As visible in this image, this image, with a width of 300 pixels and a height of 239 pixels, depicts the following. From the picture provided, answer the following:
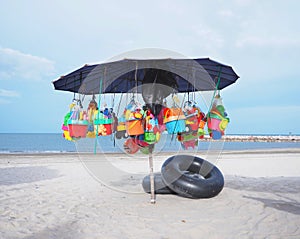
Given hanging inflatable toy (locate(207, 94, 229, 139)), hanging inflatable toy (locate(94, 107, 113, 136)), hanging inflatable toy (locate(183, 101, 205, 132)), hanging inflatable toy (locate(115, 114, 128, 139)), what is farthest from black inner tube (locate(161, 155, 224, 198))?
hanging inflatable toy (locate(94, 107, 113, 136))

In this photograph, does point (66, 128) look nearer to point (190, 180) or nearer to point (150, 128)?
point (150, 128)

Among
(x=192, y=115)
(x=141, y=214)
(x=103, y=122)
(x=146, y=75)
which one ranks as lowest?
(x=141, y=214)

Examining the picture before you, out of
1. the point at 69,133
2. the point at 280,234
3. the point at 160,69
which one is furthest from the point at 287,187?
the point at 69,133

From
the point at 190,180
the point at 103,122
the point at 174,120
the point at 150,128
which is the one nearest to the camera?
the point at 174,120

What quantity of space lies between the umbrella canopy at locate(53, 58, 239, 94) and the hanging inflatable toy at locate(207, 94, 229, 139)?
2.06 feet

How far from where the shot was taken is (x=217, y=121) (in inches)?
168

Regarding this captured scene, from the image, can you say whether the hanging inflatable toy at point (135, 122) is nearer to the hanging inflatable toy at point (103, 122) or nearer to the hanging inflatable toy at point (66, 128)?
the hanging inflatable toy at point (103, 122)

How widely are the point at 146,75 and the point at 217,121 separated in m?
1.45

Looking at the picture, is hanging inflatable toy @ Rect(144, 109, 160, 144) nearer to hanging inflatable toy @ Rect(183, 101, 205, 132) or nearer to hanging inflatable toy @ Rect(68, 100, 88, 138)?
hanging inflatable toy @ Rect(183, 101, 205, 132)

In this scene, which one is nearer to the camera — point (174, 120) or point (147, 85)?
point (174, 120)

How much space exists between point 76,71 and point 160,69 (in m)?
1.39

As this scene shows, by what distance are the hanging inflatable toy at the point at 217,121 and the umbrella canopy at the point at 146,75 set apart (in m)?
0.63

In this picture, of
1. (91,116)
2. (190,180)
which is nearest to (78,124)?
(91,116)

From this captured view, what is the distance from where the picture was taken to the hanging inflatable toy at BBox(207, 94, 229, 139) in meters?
4.24
